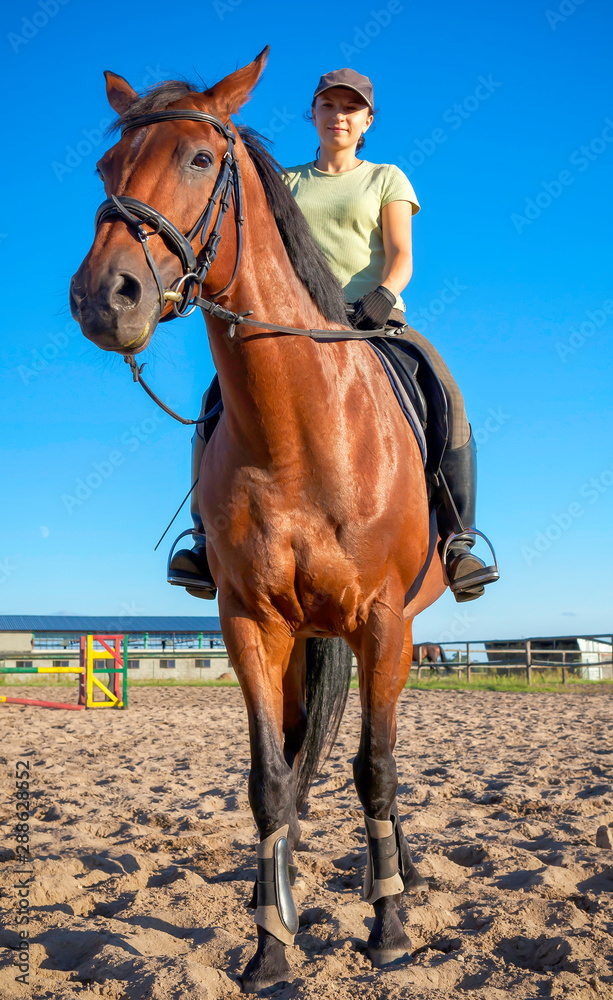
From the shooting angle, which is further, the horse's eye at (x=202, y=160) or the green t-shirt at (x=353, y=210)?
the green t-shirt at (x=353, y=210)

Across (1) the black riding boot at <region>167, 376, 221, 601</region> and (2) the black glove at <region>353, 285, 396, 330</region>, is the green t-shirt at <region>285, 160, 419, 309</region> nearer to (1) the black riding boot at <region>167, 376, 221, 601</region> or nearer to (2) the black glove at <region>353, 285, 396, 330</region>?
(2) the black glove at <region>353, 285, 396, 330</region>

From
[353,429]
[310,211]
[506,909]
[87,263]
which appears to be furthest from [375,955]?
[310,211]

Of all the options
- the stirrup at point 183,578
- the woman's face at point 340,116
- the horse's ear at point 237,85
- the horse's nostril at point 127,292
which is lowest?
the stirrup at point 183,578

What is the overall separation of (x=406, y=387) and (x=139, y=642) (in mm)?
45134

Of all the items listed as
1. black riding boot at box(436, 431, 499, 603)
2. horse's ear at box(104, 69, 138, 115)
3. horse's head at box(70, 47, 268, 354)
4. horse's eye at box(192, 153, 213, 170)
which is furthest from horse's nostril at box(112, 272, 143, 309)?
black riding boot at box(436, 431, 499, 603)

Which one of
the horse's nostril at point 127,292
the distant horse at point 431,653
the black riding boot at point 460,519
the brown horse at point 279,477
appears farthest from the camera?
the distant horse at point 431,653

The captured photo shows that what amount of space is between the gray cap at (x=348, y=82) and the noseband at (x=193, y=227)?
1424 mm

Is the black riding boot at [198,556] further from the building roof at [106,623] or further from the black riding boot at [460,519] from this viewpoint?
the building roof at [106,623]

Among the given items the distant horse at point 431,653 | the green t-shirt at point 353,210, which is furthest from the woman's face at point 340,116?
the distant horse at point 431,653

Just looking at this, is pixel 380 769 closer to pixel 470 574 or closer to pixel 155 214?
pixel 470 574

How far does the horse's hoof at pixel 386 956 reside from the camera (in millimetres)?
2713

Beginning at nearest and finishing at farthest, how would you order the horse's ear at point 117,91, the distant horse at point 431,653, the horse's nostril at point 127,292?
1. the horse's nostril at point 127,292
2. the horse's ear at point 117,91
3. the distant horse at point 431,653

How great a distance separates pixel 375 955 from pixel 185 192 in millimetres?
2740

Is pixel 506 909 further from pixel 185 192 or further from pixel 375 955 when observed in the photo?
pixel 185 192
